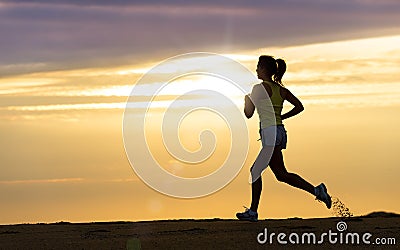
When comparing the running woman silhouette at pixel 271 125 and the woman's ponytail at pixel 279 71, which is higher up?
the woman's ponytail at pixel 279 71

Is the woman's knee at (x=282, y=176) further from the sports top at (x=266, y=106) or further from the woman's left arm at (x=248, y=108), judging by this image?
the woman's left arm at (x=248, y=108)

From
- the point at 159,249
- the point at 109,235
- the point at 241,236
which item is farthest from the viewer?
the point at 109,235

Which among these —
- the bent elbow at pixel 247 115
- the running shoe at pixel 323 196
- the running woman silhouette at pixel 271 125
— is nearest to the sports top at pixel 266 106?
the running woman silhouette at pixel 271 125

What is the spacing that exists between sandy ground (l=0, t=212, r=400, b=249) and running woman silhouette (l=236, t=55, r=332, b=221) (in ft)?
1.89

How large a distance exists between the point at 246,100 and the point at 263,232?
1822 millimetres

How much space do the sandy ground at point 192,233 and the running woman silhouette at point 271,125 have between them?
58cm

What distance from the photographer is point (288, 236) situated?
514 inches

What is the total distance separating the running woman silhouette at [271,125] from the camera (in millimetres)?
13102

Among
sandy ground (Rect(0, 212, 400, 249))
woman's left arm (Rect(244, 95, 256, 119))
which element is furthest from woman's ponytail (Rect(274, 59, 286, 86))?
sandy ground (Rect(0, 212, 400, 249))

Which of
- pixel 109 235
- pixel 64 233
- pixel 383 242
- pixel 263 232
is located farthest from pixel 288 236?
pixel 64 233

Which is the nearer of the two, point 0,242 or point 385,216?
point 0,242

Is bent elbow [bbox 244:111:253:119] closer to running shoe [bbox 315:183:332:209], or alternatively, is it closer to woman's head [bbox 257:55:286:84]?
woman's head [bbox 257:55:286:84]

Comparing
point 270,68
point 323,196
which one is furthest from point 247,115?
point 323,196

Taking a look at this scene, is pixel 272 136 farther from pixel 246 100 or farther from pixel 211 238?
pixel 211 238
